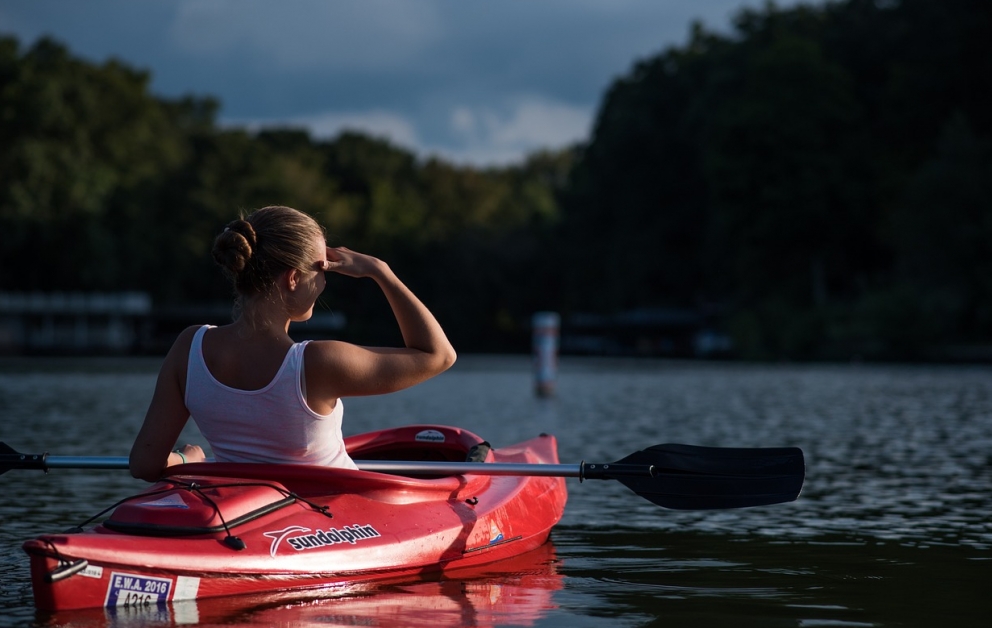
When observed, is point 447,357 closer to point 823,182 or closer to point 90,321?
point 823,182

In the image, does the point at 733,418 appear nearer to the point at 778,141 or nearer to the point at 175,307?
the point at 778,141

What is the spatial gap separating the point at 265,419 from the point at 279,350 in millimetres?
365

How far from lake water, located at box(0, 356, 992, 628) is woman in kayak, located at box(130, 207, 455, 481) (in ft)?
2.86

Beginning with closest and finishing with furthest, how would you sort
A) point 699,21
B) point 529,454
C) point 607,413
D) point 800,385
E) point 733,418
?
point 529,454 → point 733,418 → point 607,413 → point 800,385 → point 699,21

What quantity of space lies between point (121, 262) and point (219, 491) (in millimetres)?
78871

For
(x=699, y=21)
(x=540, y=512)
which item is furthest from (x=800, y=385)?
(x=699, y=21)

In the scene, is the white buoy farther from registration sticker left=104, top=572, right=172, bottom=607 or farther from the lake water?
registration sticker left=104, top=572, right=172, bottom=607

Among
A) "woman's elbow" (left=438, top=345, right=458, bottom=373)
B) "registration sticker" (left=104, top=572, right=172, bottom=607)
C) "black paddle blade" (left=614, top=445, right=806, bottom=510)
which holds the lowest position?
"registration sticker" (left=104, top=572, right=172, bottom=607)

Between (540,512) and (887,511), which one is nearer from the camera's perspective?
(540,512)

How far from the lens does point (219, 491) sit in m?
6.07

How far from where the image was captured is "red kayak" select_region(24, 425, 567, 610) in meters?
5.61

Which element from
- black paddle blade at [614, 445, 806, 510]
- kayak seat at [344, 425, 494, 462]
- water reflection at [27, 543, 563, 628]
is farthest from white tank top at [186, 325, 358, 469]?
kayak seat at [344, 425, 494, 462]

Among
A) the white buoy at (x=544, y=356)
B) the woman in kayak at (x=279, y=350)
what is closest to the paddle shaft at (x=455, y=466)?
the woman in kayak at (x=279, y=350)

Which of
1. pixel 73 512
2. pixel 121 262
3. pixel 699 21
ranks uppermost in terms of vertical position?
pixel 699 21
